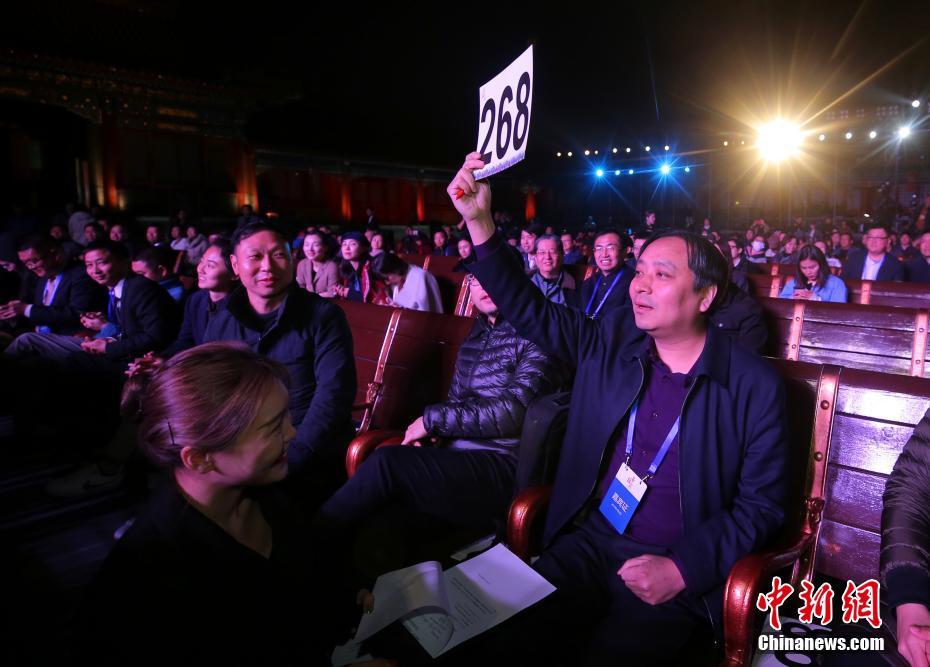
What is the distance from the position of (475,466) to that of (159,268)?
323cm

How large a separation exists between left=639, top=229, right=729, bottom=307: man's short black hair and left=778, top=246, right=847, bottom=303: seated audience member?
146 inches

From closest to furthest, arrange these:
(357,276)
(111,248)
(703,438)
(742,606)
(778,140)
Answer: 1. (742,606)
2. (703,438)
3. (111,248)
4. (357,276)
5. (778,140)

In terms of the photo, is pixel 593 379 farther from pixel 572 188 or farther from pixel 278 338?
pixel 572 188

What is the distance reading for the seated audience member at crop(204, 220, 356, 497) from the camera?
2.50 meters

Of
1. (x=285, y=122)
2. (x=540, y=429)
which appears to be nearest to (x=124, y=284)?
(x=540, y=429)

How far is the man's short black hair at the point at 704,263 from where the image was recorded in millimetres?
1836

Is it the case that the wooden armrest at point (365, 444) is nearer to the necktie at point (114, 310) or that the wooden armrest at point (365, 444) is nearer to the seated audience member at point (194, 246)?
the necktie at point (114, 310)

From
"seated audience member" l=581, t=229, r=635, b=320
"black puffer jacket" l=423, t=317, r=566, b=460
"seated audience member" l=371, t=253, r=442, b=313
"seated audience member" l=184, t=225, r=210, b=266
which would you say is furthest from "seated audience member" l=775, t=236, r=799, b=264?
"seated audience member" l=184, t=225, r=210, b=266

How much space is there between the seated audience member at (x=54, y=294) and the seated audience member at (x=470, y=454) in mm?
3860

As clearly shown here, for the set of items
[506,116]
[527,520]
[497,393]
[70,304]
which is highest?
[506,116]

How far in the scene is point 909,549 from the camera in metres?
1.47

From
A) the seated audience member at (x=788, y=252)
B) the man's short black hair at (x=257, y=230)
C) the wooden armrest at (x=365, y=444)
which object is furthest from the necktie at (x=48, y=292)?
the seated audience member at (x=788, y=252)

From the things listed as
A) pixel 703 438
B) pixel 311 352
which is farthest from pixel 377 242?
pixel 703 438

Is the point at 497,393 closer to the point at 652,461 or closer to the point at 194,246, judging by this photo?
the point at 652,461
